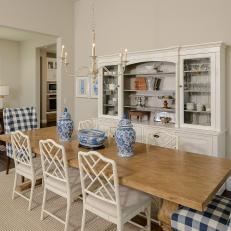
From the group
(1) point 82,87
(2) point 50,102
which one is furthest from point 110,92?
(2) point 50,102

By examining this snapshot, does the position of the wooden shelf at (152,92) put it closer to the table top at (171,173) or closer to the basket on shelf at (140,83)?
the basket on shelf at (140,83)

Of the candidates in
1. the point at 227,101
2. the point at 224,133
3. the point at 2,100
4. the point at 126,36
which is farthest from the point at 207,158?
the point at 2,100

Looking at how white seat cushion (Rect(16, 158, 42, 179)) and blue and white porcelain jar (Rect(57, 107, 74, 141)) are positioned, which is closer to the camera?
white seat cushion (Rect(16, 158, 42, 179))

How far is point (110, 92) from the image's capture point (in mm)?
4516

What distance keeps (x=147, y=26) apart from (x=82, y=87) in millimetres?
1948

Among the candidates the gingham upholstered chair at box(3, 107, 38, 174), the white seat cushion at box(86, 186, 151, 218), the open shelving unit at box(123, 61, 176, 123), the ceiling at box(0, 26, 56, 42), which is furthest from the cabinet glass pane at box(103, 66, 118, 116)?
the ceiling at box(0, 26, 56, 42)

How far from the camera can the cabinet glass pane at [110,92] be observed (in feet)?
14.4

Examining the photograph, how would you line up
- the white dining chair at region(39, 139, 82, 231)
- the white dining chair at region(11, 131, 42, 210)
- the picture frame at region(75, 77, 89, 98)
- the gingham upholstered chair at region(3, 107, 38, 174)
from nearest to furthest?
the white dining chair at region(39, 139, 82, 231) → the white dining chair at region(11, 131, 42, 210) → the gingham upholstered chair at region(3, 107, 38, 174) → the picture frame at region(75, 77, 89, 98)

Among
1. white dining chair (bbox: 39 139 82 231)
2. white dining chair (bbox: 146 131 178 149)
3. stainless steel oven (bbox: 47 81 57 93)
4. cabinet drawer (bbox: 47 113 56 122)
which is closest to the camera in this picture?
white dining chair (bbox: 39 139 82 231)

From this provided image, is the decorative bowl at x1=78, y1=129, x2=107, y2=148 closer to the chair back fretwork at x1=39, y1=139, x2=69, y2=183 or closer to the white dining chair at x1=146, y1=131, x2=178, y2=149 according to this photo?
the chair back fretwork at x1=39, y1=139, x2=69, y2=183

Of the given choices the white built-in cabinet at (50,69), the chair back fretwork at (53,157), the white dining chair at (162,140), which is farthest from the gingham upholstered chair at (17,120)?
the white built-in cabinet at (50,69)

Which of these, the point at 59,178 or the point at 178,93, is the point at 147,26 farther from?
the point at 59,178

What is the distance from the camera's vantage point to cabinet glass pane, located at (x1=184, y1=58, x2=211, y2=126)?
129 inches

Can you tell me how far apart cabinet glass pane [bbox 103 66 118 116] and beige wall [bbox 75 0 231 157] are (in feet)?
1.67
